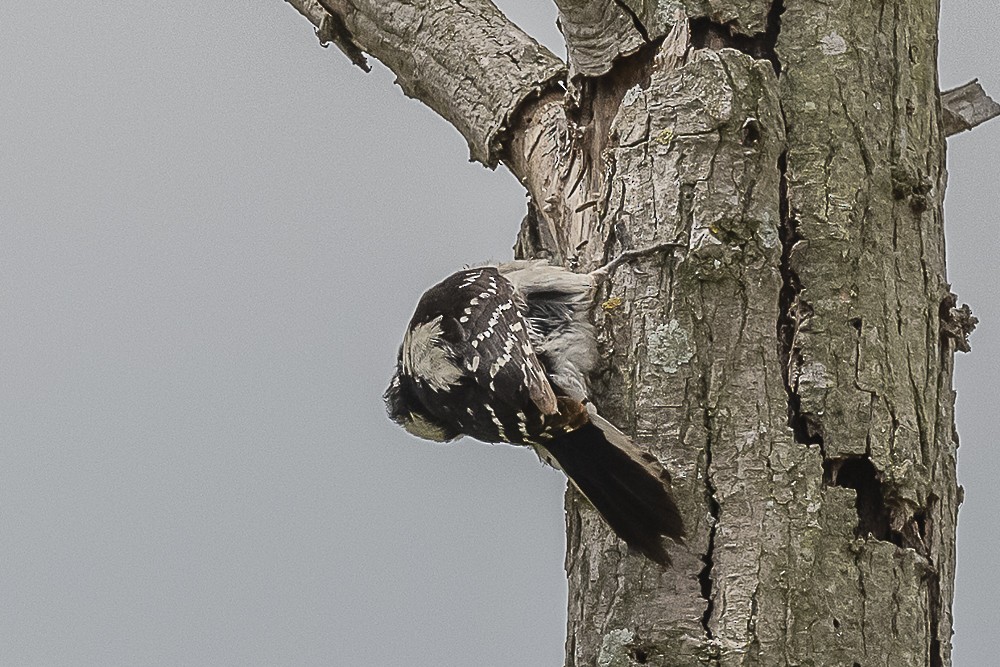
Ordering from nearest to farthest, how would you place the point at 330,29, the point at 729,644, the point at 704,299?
the point at 729,644 < the point at 704,299 < the point at 330,29

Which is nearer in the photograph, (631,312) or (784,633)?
(784,633)

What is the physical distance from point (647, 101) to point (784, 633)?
1081mm

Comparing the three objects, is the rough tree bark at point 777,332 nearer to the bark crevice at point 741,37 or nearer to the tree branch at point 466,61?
the bark crevice at point 741,37

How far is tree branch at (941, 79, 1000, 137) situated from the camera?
2809 mm

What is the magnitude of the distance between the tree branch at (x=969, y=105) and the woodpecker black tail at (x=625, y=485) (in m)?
1.19

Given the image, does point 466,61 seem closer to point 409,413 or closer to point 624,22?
point 624,22

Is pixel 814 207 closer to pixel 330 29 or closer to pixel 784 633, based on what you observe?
pixel 784 633

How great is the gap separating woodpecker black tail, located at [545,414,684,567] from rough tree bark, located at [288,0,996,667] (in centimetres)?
4

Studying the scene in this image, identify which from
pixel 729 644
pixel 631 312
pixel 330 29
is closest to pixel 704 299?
pixel 631 312

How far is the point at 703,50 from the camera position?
239 centimetres

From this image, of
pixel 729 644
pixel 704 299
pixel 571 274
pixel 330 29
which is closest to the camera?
pixel 729 644

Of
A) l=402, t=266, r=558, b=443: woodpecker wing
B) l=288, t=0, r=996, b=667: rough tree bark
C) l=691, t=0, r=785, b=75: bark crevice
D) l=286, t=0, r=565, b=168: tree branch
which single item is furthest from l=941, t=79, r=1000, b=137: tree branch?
l=402, t=266, r=558, b=443: woodpecker wing

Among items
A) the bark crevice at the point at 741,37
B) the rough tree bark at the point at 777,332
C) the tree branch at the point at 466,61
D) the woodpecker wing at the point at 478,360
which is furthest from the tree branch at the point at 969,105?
the woodpecker wing at the point at 478,360

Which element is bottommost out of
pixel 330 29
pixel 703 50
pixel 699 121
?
pixel 699 121
